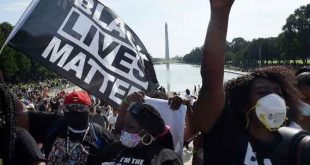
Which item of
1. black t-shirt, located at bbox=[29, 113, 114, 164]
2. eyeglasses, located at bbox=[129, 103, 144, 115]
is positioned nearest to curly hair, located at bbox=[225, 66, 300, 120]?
eyeglasses, located at bbox=[129, 103, 144, 115]

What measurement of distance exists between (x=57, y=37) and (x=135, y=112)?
1910mm

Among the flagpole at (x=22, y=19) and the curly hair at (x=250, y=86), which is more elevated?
the flagpole at (x=22, y=19)

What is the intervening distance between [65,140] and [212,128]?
1.70 m

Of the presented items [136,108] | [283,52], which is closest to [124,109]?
[136,108]

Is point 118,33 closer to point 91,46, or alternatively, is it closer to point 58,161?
point 91,46

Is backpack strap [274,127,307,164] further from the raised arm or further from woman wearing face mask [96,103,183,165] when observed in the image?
woman wearing face mask [96,103,183,165]

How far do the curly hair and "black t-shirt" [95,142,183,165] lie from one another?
63 centimetres

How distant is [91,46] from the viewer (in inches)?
206

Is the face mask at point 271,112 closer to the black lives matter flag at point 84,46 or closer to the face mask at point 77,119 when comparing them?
the face mask at point 77,119

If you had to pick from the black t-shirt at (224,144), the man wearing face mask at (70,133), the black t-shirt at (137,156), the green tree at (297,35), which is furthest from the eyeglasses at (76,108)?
the green tree at (297,35)

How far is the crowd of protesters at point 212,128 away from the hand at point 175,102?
9 cm

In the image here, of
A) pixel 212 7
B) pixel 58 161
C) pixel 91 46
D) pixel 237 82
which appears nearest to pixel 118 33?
pixel 91 46

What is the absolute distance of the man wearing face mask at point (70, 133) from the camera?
12.8 feet

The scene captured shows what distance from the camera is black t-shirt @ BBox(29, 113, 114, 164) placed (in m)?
3.90
